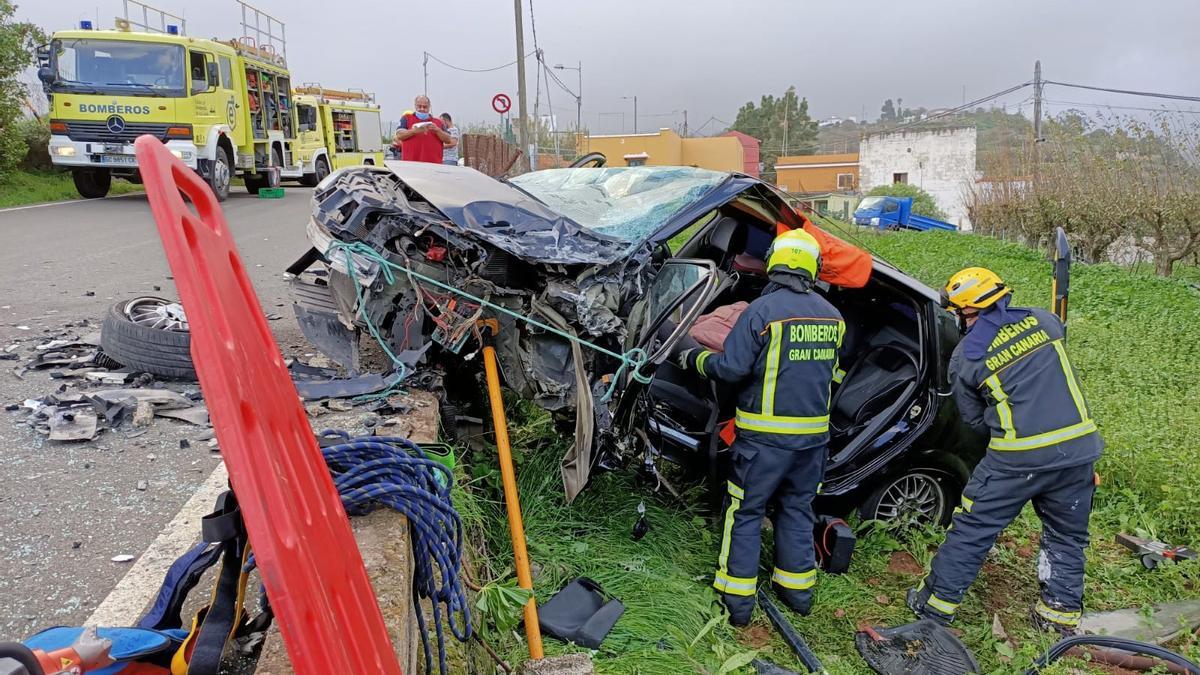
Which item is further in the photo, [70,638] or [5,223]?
[5,223]

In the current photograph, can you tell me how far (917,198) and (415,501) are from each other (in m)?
40.6

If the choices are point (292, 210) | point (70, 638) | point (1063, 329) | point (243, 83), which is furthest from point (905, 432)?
point (243, 83)

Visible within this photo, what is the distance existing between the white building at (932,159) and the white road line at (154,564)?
156 feet

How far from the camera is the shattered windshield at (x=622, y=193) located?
146 inches

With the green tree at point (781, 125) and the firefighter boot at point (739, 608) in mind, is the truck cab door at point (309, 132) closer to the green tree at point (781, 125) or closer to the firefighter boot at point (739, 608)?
the firefighter boot at point (739, 608)

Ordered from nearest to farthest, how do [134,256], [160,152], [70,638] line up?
[160,152], [70,638], [134,256]

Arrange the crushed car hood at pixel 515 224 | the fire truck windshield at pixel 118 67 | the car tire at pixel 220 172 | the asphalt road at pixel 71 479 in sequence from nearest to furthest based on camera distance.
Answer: the asphalt road at pixel 71 479, the crushed car hood at pixel 515 224, the fire truck windshield at pixel 118 67, the car tire at pixel 220 172

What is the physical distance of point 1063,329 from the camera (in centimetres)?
361

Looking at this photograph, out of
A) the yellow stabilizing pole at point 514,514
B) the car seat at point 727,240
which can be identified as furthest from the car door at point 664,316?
the car seat at point 727,240

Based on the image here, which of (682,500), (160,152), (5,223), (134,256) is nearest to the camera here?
(160,152)

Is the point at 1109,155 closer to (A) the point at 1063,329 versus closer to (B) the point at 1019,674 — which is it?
(A) the point at 1063,329

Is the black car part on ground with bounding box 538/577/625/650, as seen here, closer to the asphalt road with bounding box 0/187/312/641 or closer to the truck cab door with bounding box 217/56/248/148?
the asphalt road with bounding box 0/187/312/641

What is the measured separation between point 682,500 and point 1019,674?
178 cm

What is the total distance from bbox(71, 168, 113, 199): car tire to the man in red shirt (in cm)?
670
